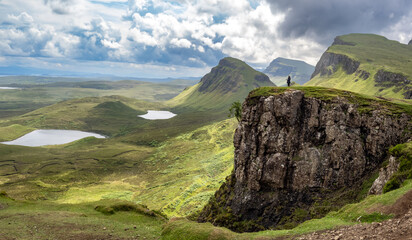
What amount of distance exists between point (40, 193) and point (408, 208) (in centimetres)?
15947

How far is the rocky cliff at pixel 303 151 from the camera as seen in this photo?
53375 millimetres

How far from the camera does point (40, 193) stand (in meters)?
135

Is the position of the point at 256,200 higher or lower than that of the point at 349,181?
lower

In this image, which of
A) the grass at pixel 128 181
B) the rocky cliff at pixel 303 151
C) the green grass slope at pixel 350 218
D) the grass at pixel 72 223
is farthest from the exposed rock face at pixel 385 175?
the grass at pixel 128 181

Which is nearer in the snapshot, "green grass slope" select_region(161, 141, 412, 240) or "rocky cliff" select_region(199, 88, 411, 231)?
"green grass slope" select_region(161, 141, 412, 240)

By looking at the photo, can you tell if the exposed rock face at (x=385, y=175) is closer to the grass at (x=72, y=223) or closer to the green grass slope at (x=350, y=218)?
the green grass slope at (x=350, y=218)

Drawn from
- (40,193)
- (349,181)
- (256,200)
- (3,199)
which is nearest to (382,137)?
(349,181)

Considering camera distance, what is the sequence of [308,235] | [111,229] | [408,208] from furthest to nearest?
[111,229]
[308,235]
[408,208]

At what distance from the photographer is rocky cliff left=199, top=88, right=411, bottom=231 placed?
53.4m

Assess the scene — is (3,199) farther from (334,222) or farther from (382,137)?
(382,137)

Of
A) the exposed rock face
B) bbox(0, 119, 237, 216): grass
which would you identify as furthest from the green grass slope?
bbox(0, 119, 237, 216): grass

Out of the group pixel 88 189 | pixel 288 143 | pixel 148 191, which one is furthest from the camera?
pixel 88 189

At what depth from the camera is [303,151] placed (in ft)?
195

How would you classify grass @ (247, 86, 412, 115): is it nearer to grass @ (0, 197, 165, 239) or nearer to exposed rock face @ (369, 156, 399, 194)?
exposed rock face @ (369, 156, 399, 194)
